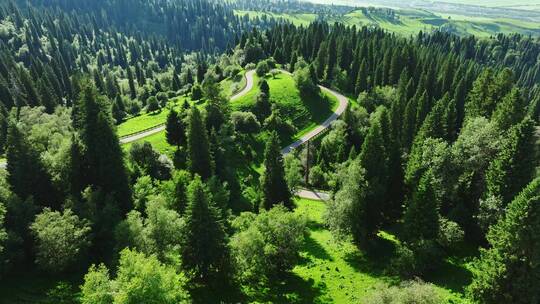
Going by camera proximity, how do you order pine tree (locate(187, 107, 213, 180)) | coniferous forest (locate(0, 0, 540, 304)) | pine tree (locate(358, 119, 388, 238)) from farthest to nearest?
pine tree (locate(187, 107, 213, 180)) → pine tree (locate(358, 119, 388, 238)) → coniferous forest (locate(0, 0, 540, 304))

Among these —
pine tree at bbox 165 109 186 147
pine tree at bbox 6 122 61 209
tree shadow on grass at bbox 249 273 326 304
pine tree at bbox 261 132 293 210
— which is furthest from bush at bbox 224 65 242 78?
tree shadow on grass at bbox 249 273 326 304

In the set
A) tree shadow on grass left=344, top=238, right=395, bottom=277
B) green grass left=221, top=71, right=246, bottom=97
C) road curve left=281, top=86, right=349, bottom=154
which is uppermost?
green grass left=221, top=71, right=246, bottom=97

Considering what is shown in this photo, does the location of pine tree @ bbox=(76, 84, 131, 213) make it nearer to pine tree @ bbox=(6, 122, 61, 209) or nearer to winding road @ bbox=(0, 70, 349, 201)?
pine tree @ bbox=(6, 122, 61, 209)

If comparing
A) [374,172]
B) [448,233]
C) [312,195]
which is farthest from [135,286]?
[312,195]

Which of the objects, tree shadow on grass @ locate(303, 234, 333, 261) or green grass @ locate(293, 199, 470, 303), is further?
tree shadow on grass @ locate(303, 234, 333, 261)

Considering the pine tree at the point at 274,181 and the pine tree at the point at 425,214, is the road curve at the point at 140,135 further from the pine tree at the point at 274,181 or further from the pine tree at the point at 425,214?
the pine tree at the point at 425,214

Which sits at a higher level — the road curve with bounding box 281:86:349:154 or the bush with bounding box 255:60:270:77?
the bush with bounding box 255:60:270:77
